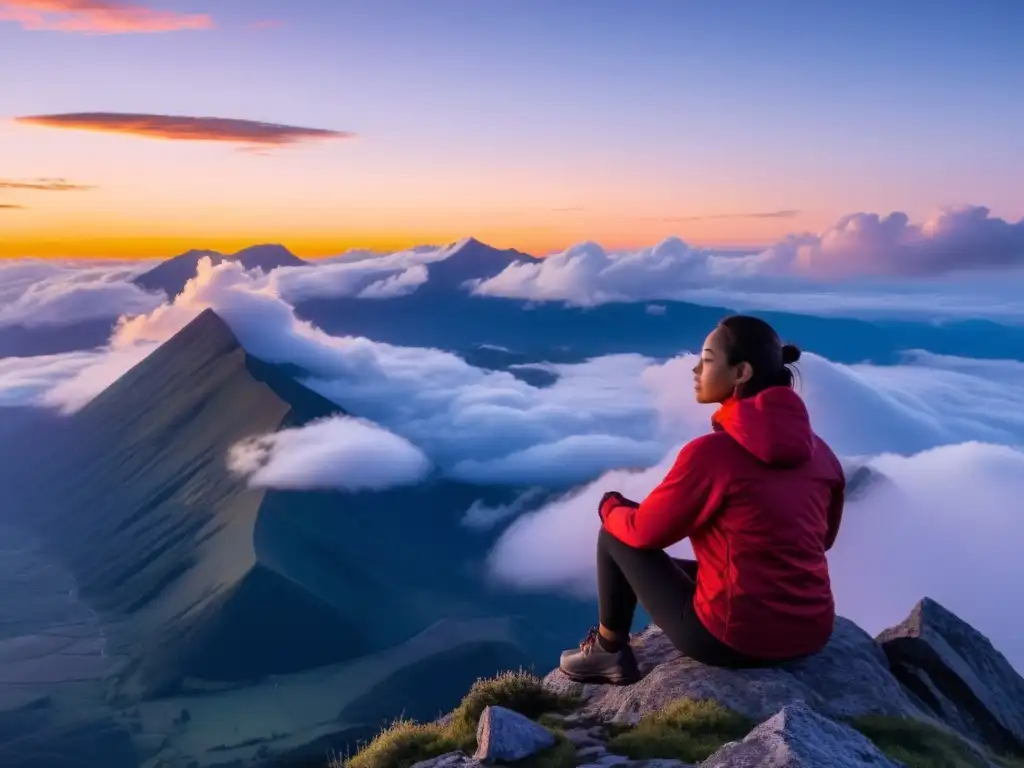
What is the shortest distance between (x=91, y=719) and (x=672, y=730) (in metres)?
223

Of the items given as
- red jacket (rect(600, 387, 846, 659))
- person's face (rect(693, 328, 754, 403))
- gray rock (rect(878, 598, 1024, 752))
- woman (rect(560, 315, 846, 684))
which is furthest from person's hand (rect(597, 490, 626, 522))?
gray rock (rect(878, 598, 1024, 752))

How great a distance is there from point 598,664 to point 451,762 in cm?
195

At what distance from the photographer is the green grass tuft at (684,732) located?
23.9ft

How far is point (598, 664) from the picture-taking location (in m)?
8.99

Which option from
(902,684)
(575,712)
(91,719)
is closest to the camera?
(575,712)

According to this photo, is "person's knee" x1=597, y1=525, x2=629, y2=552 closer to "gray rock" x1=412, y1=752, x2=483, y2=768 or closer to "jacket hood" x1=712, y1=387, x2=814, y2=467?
"jacket hood" x1=712, y1=387, x2=814, y2=467

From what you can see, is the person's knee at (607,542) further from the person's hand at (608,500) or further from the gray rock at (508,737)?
the gray rock at (508,737)

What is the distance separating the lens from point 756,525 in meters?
7.08

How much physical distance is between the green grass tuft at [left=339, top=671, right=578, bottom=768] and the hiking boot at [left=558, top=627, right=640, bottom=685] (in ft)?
1.02

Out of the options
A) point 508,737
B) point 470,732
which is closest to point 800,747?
point 508,737

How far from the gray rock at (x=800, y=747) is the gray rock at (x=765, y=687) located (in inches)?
50.2

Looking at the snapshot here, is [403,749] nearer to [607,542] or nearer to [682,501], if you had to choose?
[607,542]

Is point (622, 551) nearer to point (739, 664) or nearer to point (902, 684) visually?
point (739, 664)

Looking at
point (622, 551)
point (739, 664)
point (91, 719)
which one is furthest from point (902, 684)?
point (91, 719)
